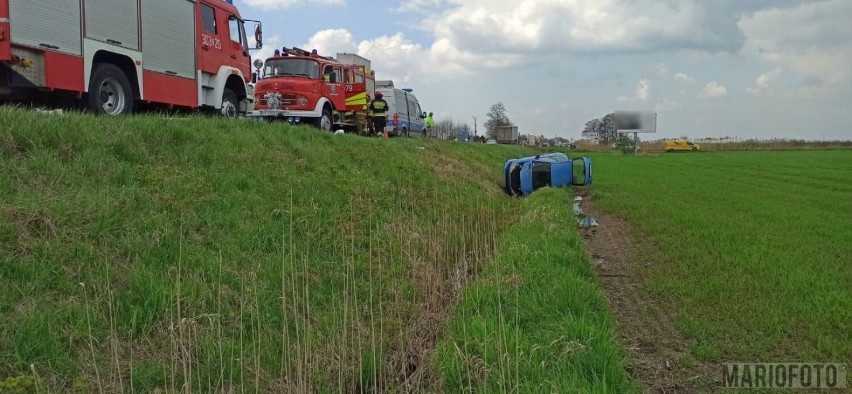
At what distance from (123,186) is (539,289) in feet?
13.9

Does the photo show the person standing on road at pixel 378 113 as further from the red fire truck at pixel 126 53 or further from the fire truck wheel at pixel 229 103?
the fire truck wheel at pixel 229 103

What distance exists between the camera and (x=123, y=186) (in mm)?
6000

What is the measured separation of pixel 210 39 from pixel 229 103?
→ 1.54 meters

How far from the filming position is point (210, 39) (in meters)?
12.7

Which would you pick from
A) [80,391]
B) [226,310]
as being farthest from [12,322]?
[226,310]

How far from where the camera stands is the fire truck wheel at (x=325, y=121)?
59.5ft

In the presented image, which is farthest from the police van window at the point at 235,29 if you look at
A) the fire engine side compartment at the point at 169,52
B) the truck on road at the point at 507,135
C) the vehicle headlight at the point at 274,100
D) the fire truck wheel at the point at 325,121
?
the truck on road at the point at 507,135

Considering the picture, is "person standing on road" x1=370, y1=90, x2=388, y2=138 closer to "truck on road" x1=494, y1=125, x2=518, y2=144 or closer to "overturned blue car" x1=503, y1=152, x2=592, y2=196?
"overturned blue car" x1=503, y1=152, x2=592, y2=196

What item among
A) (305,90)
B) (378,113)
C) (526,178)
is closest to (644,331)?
(526,178)

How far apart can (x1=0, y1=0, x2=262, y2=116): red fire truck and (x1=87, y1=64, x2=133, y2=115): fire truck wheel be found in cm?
2

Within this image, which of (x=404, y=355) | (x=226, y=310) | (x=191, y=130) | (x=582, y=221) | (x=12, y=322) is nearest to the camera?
(x=12, y=322)

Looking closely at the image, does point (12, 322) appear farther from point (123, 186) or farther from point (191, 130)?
point (191, 130)

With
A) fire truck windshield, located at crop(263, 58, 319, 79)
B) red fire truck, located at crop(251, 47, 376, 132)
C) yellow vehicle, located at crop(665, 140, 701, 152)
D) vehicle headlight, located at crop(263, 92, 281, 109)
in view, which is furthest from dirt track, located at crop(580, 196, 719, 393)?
yellow vehicle, located at crop(665, 140, 701, 152)

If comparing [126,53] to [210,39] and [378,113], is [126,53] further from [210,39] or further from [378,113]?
[378,113]
